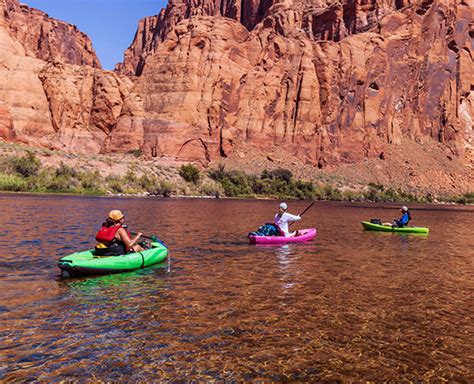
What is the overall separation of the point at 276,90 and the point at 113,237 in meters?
89.3

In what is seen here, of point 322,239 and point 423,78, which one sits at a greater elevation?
point 423,78

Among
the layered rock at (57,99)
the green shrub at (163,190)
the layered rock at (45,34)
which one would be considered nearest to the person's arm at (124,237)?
the green shrub at (163,190)

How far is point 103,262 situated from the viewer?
1231 centimetres

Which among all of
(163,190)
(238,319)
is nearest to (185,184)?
(163,190)

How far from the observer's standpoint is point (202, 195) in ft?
229

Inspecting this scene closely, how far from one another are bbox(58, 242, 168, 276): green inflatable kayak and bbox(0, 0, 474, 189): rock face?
74.1 metres

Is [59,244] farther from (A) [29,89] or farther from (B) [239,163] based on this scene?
(A) [29,89]

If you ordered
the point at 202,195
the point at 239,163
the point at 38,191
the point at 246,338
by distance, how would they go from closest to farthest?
1. the point at 246,338
2. the point at 38,191
3. the point at 202,195
4. the point at 239,163

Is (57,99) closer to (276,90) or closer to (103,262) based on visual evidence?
(276,90)

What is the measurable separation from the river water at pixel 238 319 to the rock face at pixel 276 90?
7381cm

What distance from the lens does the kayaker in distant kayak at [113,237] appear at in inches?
500

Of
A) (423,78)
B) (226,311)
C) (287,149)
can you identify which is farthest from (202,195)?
(423,78)

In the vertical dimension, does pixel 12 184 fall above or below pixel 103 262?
Result: above

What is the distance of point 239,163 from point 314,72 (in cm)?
2746
